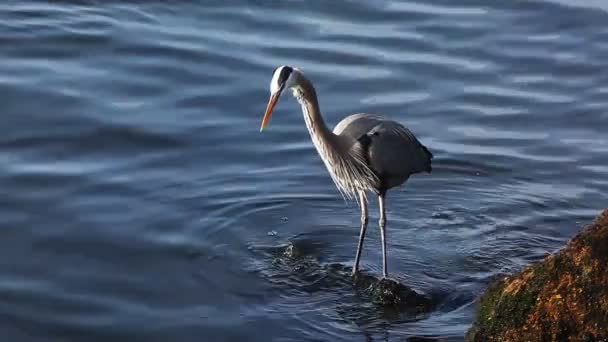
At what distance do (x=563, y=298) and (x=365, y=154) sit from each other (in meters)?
3.35

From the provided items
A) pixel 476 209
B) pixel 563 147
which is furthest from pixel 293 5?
pixel 476 209

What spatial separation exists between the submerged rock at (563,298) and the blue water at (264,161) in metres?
1.32

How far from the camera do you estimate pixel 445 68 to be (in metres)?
14.1

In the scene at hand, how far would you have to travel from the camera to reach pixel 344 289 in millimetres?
8625

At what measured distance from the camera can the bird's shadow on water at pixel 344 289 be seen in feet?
26.8

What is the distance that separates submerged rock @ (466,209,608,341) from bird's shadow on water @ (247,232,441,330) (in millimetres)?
1748

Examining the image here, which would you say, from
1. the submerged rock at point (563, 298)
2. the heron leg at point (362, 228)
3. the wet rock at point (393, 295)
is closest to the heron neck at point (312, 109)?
the heron leg at point (362, 228)

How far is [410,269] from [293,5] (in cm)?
783

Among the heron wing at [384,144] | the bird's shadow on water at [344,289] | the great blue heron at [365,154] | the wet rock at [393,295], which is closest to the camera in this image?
the bird's shadow on water at [344,289]

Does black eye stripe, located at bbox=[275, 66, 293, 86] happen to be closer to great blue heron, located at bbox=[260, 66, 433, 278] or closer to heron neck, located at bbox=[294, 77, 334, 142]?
heron neck, located at bbox=[294, 77, 334, 142]

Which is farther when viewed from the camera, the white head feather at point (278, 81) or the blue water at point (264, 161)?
the white head feather at point (278, 81)

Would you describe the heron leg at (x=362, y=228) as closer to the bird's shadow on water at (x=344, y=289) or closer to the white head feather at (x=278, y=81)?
the bird's shadow on water at (x=344, y=289)

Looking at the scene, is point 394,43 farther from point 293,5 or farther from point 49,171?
point 49,171

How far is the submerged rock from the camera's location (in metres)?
5.97
